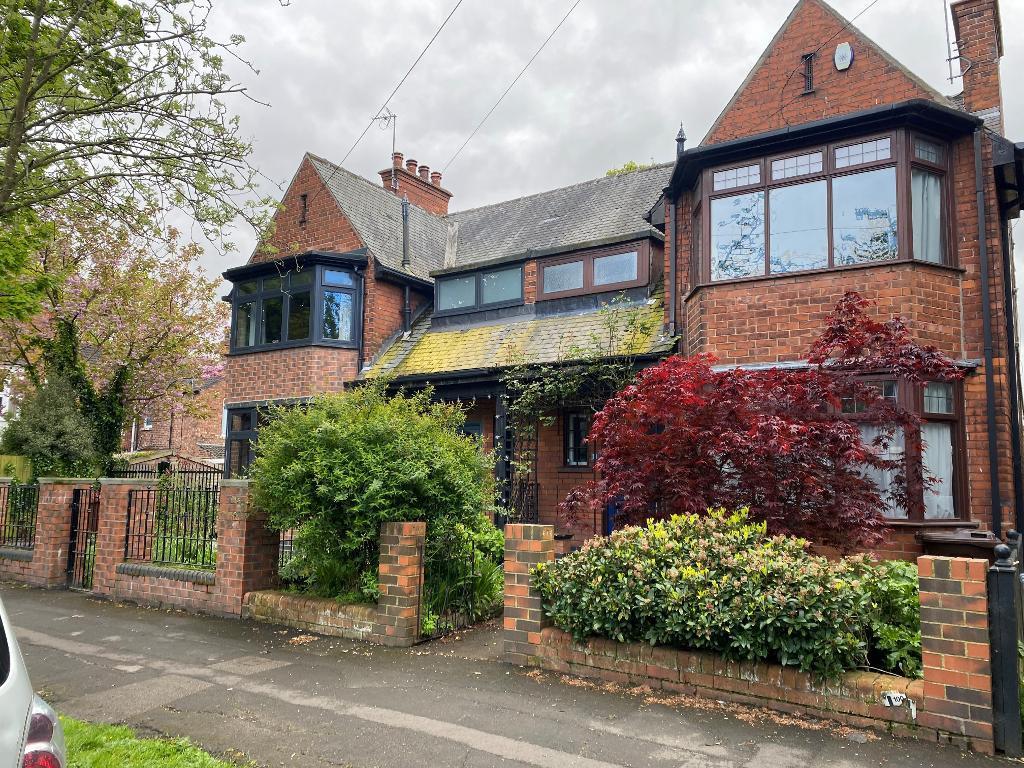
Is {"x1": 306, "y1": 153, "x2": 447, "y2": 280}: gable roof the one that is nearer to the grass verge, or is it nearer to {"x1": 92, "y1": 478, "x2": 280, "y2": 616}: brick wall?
{"x1": 92, "y1": 478, "x2": 280, "y2": 616}: brick wall

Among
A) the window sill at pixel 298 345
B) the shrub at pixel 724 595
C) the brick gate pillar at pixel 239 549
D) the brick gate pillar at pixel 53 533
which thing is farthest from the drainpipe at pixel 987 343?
the brick gate pillar at pixel 53 533

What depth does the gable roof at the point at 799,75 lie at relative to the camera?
9.67m

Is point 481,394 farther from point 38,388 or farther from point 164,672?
point 38,388

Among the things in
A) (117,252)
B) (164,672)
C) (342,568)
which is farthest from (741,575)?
(117,252)

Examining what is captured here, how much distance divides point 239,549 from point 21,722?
614cm

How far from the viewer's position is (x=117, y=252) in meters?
19.2

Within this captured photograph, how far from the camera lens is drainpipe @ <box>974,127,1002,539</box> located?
8.61 metres

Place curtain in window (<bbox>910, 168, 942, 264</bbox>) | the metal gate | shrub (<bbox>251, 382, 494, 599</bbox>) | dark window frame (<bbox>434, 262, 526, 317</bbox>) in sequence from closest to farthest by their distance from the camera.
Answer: shrub (<bbox>251, 382, 494, 599</bbox>) < curtain in window (<bbox>910, 168, 942, 264</bbox>) < the metal gate < dark window frame (<bbox>434, 262, 526, 317</bbox>)

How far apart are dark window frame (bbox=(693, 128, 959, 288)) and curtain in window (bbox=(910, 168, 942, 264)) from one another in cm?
7

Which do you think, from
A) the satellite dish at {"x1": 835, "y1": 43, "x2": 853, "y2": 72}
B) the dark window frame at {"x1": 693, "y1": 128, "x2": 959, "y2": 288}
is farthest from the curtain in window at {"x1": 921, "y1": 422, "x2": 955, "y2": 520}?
the satellite dish at {"x1": 835, "y1": 43, "x2": 853, "y2": 72}

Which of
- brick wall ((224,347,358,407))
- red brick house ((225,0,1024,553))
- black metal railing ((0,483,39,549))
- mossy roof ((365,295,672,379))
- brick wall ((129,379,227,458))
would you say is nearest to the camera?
red brick house ((225,0,1024,553))

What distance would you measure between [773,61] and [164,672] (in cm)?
1095

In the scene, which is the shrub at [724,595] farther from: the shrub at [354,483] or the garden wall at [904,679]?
the shrub at [354,483]

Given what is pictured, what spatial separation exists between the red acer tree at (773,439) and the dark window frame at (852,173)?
2.11 metres
